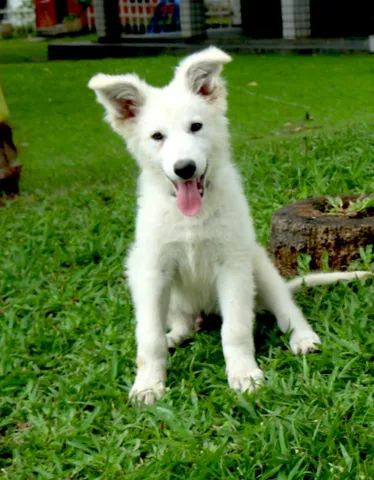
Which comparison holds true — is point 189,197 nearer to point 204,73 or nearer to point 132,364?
point 204,73

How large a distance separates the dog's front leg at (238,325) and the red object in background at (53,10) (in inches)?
1165

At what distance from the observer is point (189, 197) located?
183 inches

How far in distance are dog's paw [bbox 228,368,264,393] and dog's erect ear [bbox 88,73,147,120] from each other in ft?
4.13

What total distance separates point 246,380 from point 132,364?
2.42ft

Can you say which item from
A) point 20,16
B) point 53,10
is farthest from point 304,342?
point 20,16

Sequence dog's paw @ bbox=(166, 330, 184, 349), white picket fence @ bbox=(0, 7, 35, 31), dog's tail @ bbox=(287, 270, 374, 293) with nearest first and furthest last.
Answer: dog's paw @ bbox=(166, 330, 184, 349) < dog's tail @ bbox=(287, 270, 374, 293) < white picket fence @ bbox=(0, 7, 35, 31)

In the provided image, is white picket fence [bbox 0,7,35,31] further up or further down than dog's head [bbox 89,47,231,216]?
further down

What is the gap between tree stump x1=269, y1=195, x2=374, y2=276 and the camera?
5.75 m

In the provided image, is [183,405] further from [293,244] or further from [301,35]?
[301,35]

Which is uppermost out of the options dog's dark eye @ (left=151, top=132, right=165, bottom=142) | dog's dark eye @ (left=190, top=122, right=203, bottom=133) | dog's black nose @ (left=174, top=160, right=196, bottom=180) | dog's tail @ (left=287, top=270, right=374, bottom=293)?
dog's dark eye @ (left=190, top=122, right=203, bottom=133)

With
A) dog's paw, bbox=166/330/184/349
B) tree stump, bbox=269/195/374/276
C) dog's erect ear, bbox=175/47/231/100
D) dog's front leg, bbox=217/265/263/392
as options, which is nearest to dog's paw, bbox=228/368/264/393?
dog's front leg, bbox=217/265/263/392

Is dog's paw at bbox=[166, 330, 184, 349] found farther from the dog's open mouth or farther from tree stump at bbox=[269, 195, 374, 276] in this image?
tree stump at bbox=[269, 195, 374, 276]

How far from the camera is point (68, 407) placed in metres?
4.72

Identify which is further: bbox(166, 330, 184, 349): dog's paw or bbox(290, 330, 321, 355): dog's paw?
bbox(166, 330, 184, 349): dog's paw
